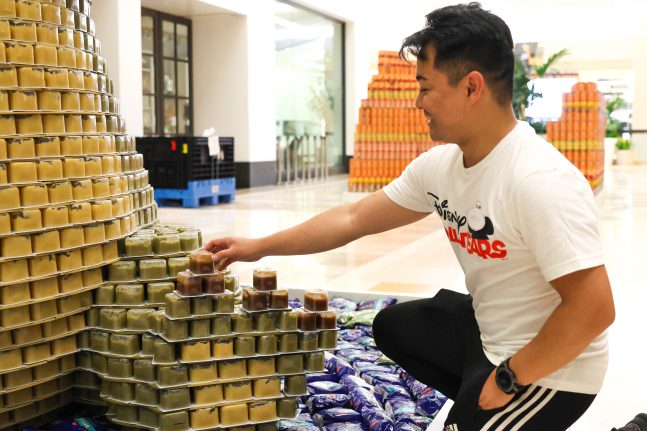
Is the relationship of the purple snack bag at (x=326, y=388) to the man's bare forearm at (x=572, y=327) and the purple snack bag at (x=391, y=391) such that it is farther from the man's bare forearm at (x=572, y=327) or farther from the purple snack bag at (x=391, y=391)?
the man's bare forearm at (x=572, y=327)

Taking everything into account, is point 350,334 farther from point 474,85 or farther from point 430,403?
point 474,85

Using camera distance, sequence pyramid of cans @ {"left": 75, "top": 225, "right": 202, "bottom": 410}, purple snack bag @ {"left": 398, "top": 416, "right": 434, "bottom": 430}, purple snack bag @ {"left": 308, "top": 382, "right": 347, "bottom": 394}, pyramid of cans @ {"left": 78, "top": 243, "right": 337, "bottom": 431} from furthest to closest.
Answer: purple snack bag @ {"left": 308, "top": 382, "right": 347, "bottom": 394}
purple snack bag @ {"left": 398, "top": 416, "right": 434, "bottom": 430}
pyramid of cans @ {"left": 75, "top": 225, "right": 202, "bottom": 410}
pyramid of cans @ {"left": 78, "top": 243, "right": 337, "bottom": 431}

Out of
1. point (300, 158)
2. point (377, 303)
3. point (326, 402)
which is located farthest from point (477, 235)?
point (300, 158)

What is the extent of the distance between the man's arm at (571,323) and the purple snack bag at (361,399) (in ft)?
4.08

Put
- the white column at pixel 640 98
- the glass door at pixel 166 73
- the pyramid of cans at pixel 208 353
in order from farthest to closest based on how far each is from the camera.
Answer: the white column at pixel 640 98
the glass door at pixel 166 73
the pyramid of cans at pixel 208 353

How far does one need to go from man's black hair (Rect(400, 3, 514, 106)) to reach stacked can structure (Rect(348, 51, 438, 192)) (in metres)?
11.4

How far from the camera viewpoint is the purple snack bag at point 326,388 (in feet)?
10.7

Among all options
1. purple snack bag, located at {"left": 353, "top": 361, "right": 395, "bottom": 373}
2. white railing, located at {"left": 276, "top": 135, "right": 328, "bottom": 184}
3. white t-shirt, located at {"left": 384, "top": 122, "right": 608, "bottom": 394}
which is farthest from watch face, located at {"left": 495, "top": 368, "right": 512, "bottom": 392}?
white railing, located at {"left": 276, "top": 135, "right": 328, "bottom": 184}

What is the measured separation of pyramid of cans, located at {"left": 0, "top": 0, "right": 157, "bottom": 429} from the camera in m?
2.67

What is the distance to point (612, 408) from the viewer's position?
314 cm

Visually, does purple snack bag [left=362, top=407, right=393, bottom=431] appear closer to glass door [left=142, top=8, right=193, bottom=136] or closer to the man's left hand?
the man's left hand

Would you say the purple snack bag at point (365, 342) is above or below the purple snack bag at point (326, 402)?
above

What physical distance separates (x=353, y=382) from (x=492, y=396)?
130 centimetres

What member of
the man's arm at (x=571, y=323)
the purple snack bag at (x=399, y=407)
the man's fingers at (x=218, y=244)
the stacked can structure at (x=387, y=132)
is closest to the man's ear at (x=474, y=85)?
the man's arm at (x=571, y=323)
